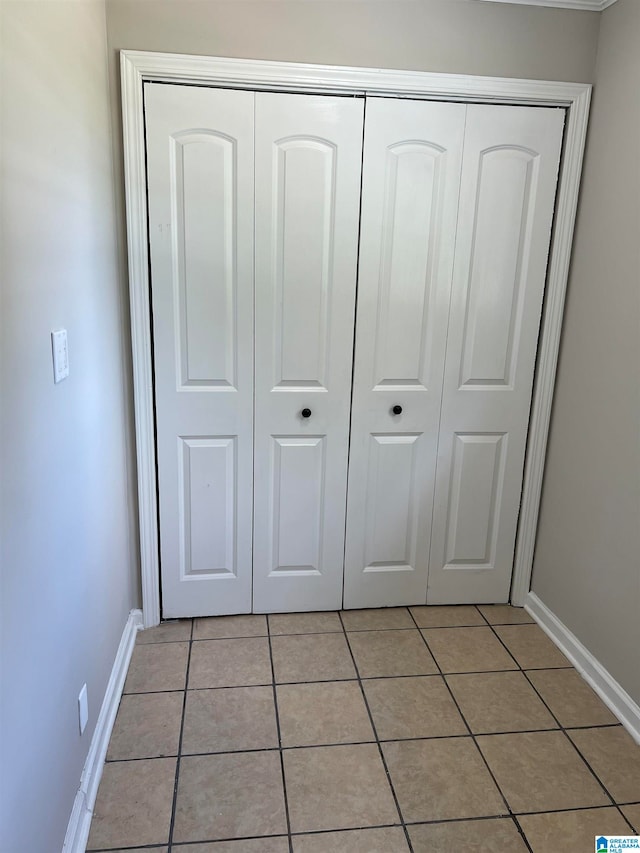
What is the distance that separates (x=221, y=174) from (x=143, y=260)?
40 centimetres

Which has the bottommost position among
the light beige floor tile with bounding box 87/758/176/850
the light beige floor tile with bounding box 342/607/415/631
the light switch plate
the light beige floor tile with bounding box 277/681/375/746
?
the light beige floor tile with bounding box 87/758/176/850

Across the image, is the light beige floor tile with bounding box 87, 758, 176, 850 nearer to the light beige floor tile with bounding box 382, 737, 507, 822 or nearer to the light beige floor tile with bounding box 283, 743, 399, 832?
the light beige floor tile with bounding box 283, 743, 399, 832

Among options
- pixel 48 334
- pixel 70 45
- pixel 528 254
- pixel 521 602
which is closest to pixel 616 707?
pixel 521 602

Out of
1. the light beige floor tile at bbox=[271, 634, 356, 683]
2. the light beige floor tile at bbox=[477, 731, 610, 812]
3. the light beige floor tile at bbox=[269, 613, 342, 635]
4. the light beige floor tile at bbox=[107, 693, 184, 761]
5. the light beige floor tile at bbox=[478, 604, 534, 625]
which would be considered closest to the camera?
the light beige floor tile at bbox=[477, 731, 610, 812]

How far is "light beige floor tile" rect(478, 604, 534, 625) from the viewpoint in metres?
2.52

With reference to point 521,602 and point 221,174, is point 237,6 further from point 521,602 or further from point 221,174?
point 521,602

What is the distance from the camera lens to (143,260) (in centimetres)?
208

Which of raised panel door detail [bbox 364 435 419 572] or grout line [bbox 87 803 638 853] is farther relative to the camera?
raised panel door detail [bbox 364 435 419 572]

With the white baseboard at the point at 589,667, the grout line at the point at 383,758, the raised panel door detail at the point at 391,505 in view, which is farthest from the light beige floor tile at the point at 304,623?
the white baseboard at the point at 589,667

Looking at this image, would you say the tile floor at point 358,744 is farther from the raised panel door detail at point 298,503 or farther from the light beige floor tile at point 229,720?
the raised panel door detail at point 298,503

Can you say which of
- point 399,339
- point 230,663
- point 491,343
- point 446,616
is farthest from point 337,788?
point 491,343

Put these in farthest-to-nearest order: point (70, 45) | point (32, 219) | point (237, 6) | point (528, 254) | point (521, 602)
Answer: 1. point (521, 602)
2. point (528, 254)
3. point (237, 6)
4. point (70, 45)
5. point (32, 219)

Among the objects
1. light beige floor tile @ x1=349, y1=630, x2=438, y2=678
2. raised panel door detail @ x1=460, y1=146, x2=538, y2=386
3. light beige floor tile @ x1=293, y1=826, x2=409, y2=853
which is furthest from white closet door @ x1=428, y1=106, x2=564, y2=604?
light beige floor tile @ x1=293, y1=826, x2=409, y2=853

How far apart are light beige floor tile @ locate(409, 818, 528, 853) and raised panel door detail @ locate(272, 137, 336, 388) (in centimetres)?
143
